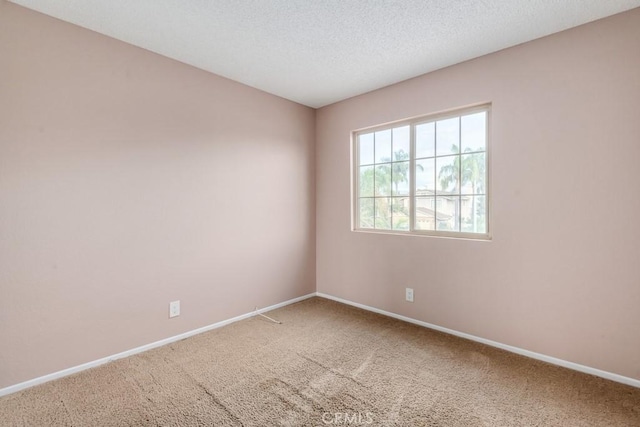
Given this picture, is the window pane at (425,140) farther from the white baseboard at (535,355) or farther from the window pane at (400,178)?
the white baseboard at (535,355)

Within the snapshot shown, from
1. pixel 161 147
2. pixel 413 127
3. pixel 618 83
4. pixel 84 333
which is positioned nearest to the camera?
pixel 618 83

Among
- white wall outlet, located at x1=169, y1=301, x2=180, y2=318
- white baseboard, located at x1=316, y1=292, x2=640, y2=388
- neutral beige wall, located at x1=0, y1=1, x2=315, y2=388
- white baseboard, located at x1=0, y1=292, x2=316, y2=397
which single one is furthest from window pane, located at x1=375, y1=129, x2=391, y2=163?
white wall outlet, located at x1=169, y1=301, x2=180, y2=318

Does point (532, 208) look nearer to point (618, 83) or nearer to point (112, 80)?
point (618, 83)

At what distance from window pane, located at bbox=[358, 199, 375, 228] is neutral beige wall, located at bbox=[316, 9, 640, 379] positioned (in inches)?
24.3

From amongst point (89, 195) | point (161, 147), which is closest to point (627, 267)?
point (161, 147)

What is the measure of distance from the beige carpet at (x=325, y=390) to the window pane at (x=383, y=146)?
1.88 metres

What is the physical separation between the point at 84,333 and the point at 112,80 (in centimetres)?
189

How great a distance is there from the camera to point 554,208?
2250 mm

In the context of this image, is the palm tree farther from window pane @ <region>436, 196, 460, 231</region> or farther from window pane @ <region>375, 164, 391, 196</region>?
window pane @ <region>375, 164, 391, 196</region>

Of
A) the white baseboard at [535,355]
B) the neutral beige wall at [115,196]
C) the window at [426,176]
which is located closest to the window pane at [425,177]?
the window at [426,176]

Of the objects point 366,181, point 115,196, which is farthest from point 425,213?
point 115,196

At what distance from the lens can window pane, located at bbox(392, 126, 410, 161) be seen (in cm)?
317

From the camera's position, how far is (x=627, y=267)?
6.52 feet

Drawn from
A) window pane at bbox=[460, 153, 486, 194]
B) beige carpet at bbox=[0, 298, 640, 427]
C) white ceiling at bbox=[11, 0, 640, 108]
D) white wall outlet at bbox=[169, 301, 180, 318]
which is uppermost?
white ceiling at bbox=[11, 0, 640, 108]
